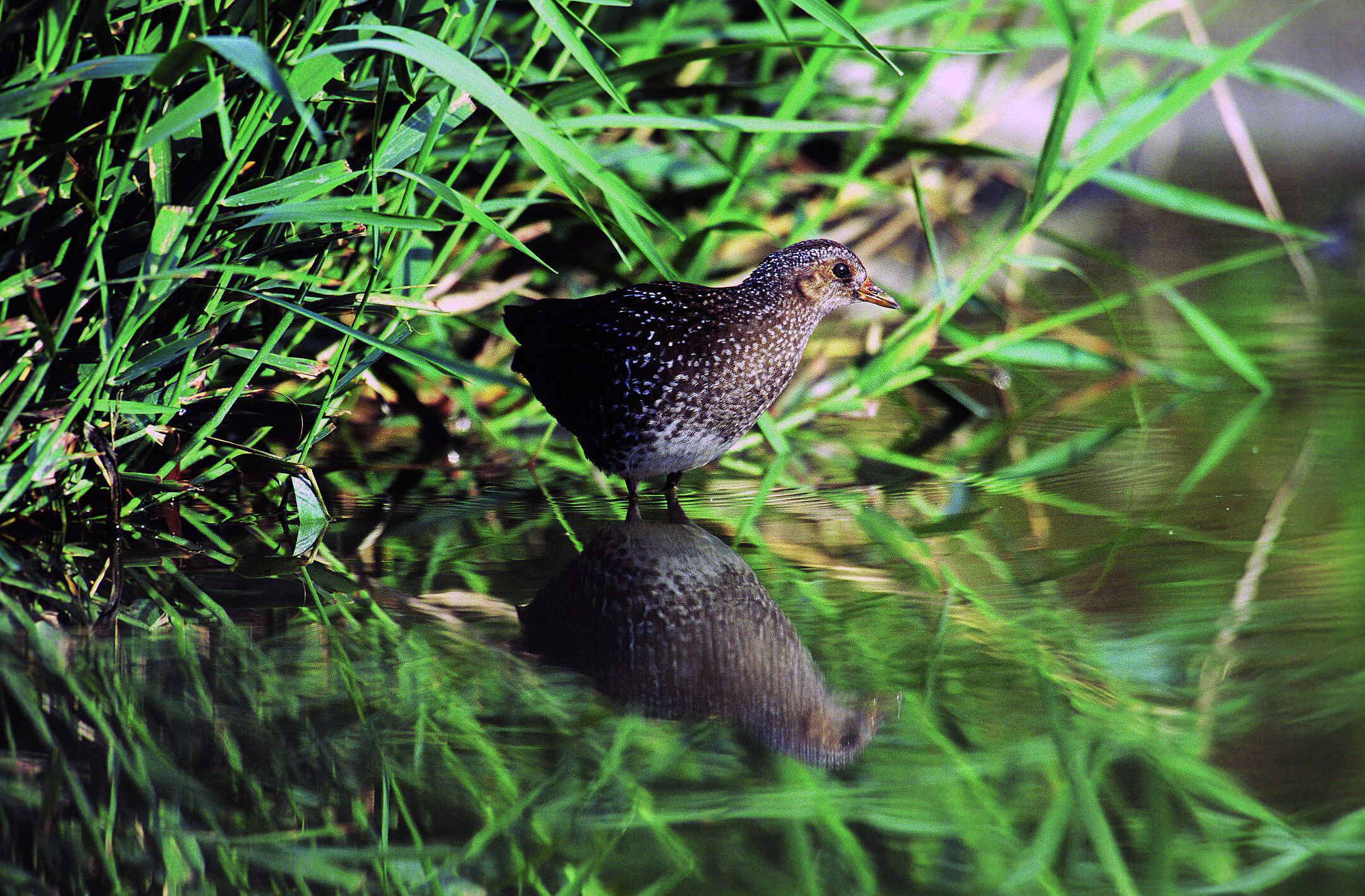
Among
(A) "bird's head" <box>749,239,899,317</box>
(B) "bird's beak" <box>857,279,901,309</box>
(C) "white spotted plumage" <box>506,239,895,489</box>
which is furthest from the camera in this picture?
(B) "bird's beak" <box>857,279,901,309</box>

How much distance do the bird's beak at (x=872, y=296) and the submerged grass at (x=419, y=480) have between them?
157 millimetres

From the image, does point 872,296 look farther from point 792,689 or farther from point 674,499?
point 792,689

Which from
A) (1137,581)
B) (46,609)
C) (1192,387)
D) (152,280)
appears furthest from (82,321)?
(1192,387)

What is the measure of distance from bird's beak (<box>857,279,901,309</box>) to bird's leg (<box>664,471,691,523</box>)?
704 mm

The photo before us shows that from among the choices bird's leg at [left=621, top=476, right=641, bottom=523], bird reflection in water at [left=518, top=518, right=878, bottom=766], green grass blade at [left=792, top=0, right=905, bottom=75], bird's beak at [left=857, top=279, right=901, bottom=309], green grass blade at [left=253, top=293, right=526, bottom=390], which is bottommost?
bird reflection in water at [left=518, top=518, right=878, bottom=766]

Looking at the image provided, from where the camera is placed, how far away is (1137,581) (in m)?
2.80

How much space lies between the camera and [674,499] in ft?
11.7

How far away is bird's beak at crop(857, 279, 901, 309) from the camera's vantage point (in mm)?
3762

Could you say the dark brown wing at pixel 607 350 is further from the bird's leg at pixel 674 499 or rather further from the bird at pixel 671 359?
the bird's leg at pixel 674 499

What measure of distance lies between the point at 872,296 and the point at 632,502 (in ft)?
2.94

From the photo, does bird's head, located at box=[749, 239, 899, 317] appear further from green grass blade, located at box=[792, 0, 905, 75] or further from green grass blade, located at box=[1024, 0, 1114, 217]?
green grass blade, located at box=[792, 0, 905, 75]

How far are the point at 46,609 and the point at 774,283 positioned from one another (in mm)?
1900

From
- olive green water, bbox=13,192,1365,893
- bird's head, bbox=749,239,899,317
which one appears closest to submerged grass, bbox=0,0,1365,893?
olive green water, bbox=13,192,1365,893

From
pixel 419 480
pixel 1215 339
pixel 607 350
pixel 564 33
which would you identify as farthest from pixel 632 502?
pixel 1215 339
